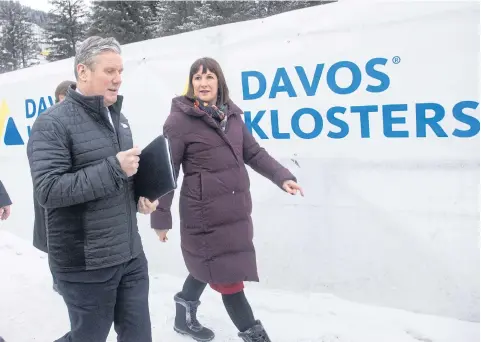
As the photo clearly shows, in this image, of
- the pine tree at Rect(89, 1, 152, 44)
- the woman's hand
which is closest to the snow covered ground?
the woman's hand

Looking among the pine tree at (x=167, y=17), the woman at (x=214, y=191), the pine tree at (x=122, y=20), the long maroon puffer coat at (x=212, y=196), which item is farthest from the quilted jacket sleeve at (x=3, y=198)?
the pine tree at (x=122, y=20)

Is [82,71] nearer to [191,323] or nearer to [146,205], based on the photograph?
[146,205]

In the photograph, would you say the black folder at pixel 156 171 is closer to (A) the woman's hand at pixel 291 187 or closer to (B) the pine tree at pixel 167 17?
(A) the woman's hand at pixel 291 187

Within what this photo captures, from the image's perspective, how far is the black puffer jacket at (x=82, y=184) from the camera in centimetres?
163

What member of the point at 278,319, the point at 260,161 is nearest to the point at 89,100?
the point at 260,161

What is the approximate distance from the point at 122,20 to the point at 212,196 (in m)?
23.6

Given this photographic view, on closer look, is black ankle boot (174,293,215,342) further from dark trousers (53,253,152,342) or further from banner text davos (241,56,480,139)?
banner text davos (241,56,480,139)

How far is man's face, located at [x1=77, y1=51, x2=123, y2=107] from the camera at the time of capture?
1778 mm

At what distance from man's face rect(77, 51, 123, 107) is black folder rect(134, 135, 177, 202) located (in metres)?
0.30

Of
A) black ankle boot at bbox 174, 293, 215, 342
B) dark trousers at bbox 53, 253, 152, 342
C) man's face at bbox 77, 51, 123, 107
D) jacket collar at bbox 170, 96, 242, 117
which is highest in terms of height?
man's face at bbox 77, 51, 123, 107

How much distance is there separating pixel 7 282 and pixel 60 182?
2693 mm

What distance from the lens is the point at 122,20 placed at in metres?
23.5

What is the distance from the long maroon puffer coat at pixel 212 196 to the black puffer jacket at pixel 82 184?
1.52 ft

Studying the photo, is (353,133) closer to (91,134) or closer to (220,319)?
(220,319)
